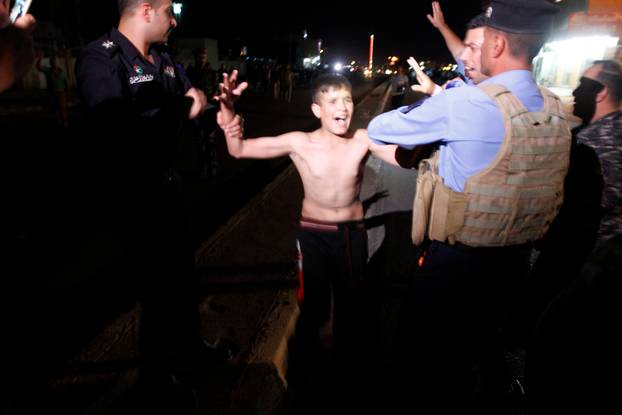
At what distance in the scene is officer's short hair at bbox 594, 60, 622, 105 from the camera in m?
2.99

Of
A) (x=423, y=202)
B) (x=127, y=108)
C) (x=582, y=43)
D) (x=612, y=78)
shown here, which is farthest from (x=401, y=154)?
(x=582, y=43)

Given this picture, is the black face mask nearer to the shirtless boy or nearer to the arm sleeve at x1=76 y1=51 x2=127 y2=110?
the shirtless boy

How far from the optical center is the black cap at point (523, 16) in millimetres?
2008

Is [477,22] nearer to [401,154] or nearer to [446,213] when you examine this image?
[401,154]

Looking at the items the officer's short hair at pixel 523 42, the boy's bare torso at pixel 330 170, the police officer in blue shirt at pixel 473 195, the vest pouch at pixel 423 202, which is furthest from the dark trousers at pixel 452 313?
the officer's short hair at pixel 523 42

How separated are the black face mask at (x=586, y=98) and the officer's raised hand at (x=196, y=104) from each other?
2.83 m

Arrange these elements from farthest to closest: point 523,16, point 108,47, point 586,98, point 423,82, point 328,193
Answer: point 586,98, point 328,193, point 423,82, point 108,47, point 523,16

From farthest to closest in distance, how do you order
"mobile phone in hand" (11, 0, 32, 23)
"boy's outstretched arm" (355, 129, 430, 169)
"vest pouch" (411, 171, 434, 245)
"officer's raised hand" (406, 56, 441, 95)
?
"officer's raised hand" (406, 56, 441, 95)
"boy's outstretched arm" (355, 129, 430, 169)
"vest pouch" (411, 171, 434, 245)
"mobile phone in hand" (11, 0, 32, 23)

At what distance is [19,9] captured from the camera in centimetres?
146

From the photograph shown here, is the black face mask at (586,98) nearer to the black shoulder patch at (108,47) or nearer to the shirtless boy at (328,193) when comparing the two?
the shirtless boy at (328,193)

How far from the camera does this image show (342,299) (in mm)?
3066

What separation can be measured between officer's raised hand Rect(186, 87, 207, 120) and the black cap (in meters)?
1.70

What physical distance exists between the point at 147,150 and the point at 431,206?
160 cm

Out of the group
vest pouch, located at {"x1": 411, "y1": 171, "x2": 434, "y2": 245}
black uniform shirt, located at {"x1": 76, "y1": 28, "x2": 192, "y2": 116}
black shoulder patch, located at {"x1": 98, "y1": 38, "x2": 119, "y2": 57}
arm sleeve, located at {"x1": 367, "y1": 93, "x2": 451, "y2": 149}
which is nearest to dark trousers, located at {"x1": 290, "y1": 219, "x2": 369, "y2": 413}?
vest pouch, located at {"x1": 411, "y1": 171, "x2": 434, "y2": 245}
